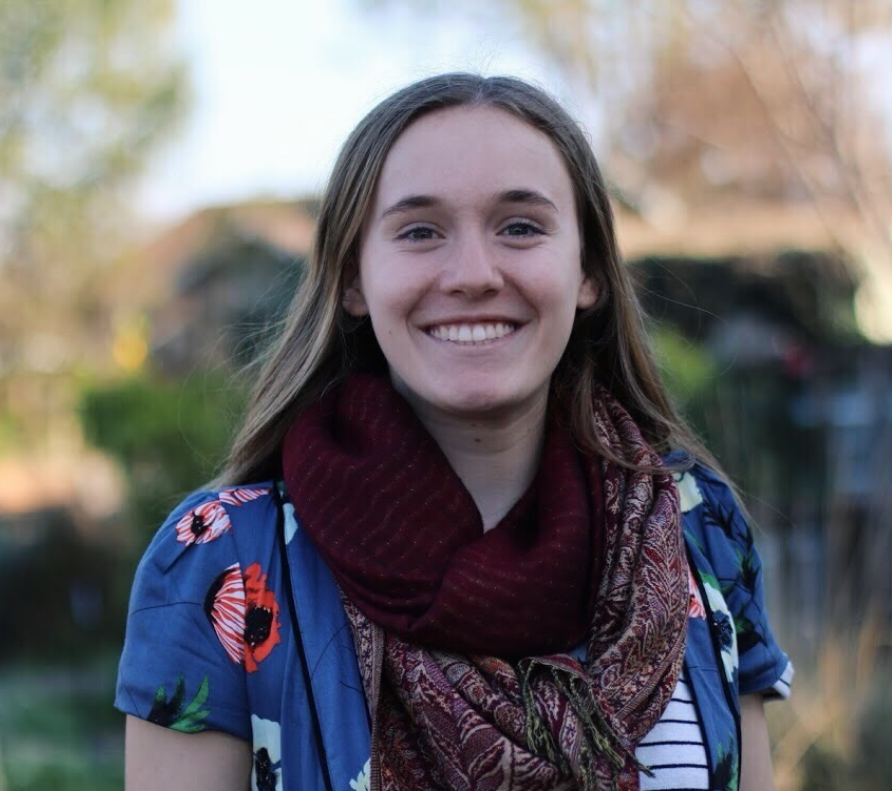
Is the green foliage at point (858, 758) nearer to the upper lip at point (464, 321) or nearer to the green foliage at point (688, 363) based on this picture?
the green foliage at point (688, 363)

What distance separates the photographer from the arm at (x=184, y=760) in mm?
1600

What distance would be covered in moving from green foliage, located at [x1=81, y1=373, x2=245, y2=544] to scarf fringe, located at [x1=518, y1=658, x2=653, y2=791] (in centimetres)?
434

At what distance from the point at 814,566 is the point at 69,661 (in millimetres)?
4408

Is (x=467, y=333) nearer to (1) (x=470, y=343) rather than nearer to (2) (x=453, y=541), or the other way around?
(1) (x=470, y=343)

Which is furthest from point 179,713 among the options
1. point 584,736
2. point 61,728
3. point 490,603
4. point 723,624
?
point 61,728

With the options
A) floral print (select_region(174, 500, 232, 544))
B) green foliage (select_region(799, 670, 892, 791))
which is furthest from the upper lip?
green foliage (select_region(799, 670, 892, 791))

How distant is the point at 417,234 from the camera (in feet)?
5.96

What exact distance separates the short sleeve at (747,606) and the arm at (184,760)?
2.85 ft

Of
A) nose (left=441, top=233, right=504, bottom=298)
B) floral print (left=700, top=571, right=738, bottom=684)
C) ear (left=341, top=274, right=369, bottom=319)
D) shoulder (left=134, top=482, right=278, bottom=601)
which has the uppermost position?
ear (left=341, top=274, right=369, bottom=319)

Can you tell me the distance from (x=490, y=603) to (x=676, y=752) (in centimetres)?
37

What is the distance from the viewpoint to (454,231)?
1795 millimetres

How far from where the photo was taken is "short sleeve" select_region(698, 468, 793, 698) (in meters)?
1.96

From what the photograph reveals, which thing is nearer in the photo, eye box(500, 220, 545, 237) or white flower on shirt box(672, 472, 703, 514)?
eye box(500, 220, 545, 237)

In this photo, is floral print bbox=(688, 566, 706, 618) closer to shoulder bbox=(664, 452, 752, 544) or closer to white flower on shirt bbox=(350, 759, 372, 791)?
shoulder bbox=(664, 452, 752, 544)
